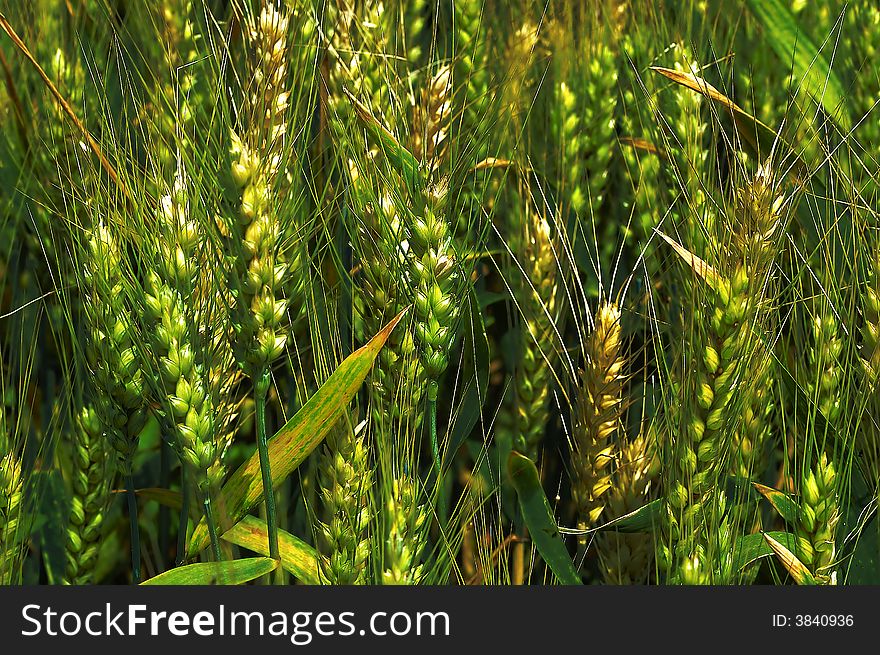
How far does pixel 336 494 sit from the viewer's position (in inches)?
27.3

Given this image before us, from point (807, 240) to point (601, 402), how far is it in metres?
0.35

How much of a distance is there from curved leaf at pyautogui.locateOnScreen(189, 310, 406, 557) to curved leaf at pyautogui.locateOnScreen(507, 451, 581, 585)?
18 centimetres

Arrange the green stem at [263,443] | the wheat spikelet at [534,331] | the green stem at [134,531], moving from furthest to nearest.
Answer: the wheat spikelet at [534,331], the green stem at [134,531], the green stem at [263,443]

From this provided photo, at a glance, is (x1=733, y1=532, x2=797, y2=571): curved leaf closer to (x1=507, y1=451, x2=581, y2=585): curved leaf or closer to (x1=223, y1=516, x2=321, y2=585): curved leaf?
(x1=507, y1=451, x2=581, y2=585): curved leaf

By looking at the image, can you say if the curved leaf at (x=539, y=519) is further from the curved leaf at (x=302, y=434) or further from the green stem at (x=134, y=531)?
the green stem at (x=134, y=531)

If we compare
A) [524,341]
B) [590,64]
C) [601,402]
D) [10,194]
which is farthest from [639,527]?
[10,194]

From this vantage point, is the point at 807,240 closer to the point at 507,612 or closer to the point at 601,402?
the point at 601,402

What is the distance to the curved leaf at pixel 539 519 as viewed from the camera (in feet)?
2.52

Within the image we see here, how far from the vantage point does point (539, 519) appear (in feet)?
2.55

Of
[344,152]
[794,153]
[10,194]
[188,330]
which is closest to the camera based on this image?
[188,330]

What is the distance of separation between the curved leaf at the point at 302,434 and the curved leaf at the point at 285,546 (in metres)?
0.04

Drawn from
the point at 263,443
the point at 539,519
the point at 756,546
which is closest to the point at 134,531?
the point at 263,443

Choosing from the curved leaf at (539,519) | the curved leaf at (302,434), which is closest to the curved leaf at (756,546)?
the curved leaf at (539,519)

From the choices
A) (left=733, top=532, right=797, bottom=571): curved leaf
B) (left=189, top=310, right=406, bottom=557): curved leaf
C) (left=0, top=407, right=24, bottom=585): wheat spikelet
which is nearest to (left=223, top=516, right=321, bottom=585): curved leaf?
(left=189, top=310, right=406, bottom=557): curved leaf
